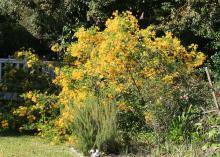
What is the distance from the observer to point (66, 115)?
29.1 feet

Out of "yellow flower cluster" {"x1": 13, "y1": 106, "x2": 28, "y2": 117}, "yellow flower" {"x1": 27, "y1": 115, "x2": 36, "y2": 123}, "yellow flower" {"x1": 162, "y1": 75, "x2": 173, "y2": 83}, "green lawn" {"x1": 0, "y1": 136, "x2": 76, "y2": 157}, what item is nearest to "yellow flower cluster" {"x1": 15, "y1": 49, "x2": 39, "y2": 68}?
"yellow flower cluster" {"x1": 13, "y1": 106, "x2": 28, "y2": 117}

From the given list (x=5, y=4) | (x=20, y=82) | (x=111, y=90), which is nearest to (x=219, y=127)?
(x=111, y=90)

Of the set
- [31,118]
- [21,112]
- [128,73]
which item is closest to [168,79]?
[128,73]

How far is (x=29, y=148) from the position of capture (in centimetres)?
899

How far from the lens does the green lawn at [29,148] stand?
8.44m

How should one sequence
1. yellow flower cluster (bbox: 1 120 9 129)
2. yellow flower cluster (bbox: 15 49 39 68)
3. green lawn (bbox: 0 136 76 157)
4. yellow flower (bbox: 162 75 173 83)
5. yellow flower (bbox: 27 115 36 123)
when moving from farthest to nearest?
yellow flower cluster (bbox: 15 49 39 68), yellow flower (bbox: 27 115 36 123), yellow flower cluster (bbox: 1 120 9 129), yellow flower (bbox: 162 75 173 83), green lawn (bbox: 0 136 76 157)

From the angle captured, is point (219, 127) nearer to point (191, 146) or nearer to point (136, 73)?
point (191, 146)

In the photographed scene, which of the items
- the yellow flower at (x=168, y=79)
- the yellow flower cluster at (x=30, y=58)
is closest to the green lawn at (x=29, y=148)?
the yellow flower at (x=168, y=79)

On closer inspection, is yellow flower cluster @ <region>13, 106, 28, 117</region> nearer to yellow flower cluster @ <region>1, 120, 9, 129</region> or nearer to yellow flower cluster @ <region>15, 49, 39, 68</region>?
yellow flower cluster @ <region>1, 120, 9, 129</region>

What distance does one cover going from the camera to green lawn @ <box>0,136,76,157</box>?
8.44 meters

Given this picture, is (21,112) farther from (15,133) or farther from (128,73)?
(128,73)

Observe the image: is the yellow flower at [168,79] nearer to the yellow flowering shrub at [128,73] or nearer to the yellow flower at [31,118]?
the yellow flowering shrub at [128,73]

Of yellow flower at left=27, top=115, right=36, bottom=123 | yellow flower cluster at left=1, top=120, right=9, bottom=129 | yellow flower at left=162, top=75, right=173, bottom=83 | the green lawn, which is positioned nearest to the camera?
the green lawn

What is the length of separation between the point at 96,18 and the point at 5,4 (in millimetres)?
3890
